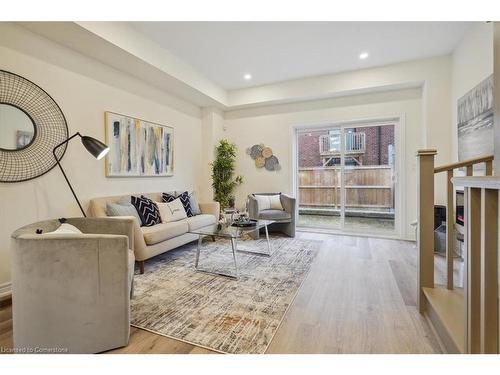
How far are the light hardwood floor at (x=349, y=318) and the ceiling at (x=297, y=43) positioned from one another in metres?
2.86

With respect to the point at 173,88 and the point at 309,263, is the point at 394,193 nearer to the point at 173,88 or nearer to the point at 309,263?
the point at 309,263

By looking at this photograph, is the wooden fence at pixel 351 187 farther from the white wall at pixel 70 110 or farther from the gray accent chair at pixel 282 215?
the white wall at pixel 70 110

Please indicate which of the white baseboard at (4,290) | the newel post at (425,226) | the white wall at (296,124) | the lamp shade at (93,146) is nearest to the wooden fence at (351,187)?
the white wall at (296,124)

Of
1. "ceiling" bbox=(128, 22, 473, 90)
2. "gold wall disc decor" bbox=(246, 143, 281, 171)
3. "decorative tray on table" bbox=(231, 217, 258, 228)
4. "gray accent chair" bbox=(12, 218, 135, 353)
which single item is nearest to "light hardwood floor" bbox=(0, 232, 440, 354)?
"gray accent chair" bbox=(12, 218, 135, 353)

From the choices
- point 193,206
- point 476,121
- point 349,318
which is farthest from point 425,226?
point 193,206

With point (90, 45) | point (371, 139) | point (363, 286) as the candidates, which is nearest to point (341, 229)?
point (371, 139)

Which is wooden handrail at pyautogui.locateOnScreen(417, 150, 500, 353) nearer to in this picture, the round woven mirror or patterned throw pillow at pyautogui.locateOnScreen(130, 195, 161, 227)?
patterned throw pillow at pyautogui.locateOnScreen(130, 195, 161, 227)

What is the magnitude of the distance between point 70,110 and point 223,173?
9.30 ft

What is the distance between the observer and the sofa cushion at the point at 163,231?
2.80 metres

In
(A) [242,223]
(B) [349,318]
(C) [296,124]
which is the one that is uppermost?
(C) [296,124]

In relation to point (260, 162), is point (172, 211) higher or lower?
lower

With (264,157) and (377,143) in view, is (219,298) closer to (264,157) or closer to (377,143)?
(264,157)

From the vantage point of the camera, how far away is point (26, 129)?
240 centimetres
